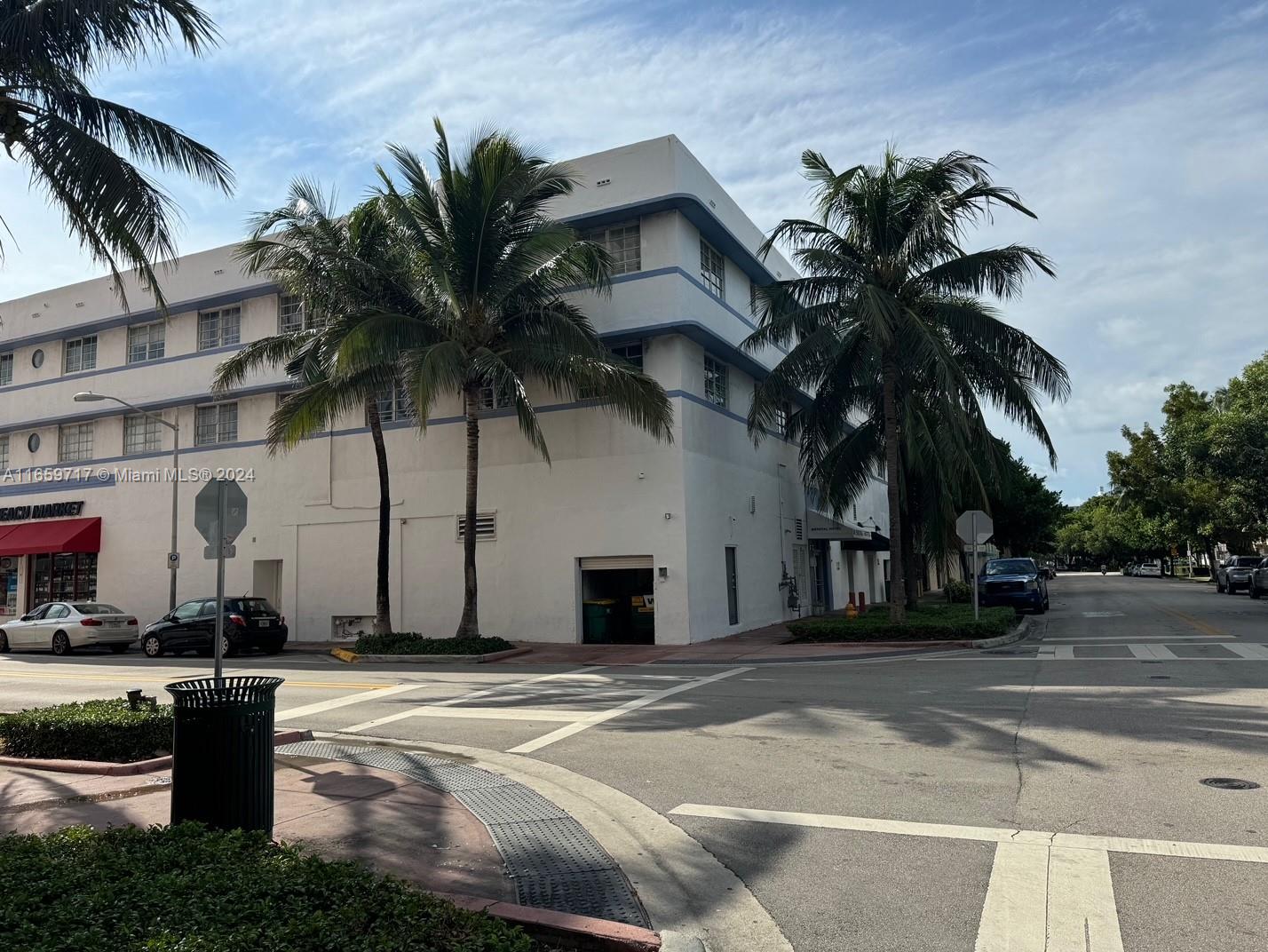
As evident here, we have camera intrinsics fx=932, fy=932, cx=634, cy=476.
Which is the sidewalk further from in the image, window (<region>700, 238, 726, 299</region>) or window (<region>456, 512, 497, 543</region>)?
window (<region>700, 238, 726, 299</region>)

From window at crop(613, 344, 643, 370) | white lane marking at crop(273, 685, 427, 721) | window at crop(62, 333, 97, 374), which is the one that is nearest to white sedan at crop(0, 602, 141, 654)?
window at crop(62, 333, 97, 374)

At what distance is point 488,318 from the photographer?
20547mm

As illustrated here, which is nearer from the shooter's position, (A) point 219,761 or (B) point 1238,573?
(A) point 219,761

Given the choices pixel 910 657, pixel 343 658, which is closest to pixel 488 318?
pixel 343 658

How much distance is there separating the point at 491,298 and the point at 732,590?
381 inches

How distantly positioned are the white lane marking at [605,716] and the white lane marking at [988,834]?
3170 millimetres

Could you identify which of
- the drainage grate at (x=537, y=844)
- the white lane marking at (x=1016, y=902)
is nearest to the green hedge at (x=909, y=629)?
the drainage grate at (x=537, y=844)

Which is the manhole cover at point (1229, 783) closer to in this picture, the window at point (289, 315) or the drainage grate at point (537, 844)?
the drainage grate at point (537, 844)

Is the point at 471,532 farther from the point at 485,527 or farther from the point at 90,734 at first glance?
the point at 90,734

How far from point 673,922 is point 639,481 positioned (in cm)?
1704

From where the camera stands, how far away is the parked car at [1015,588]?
94.4 feet

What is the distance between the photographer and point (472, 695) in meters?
14.2

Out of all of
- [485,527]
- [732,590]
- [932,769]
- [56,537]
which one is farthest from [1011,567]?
[56,537]

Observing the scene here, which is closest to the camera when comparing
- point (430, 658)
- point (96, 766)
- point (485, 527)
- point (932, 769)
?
point (932, 769)
